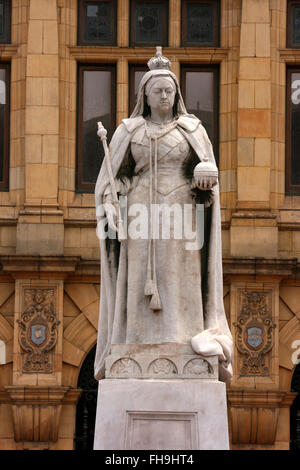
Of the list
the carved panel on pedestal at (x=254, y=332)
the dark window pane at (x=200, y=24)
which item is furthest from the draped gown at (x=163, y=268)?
the dark window pane at (x=200, y=24)

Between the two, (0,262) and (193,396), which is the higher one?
(0,262)

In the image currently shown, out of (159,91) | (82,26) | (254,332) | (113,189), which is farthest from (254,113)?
(113,189)

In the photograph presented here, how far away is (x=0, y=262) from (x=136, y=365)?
19.0 metres

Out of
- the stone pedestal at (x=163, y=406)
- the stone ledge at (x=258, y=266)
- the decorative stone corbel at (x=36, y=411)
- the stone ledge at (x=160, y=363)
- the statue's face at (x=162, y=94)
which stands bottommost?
the stone pedestal at (x=163, y=406)

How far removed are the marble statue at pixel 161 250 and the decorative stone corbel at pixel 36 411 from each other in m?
17.9

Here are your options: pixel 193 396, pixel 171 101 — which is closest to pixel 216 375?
pixel 193 396

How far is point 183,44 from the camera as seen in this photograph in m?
40.8

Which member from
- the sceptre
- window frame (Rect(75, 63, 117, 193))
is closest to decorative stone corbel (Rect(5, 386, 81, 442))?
window frame (Rect(75, 63, 117, 193))

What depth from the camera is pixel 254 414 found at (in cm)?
3953

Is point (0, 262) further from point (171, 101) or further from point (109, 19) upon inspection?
point (171, 101)

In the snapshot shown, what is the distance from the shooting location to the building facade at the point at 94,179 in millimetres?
39562

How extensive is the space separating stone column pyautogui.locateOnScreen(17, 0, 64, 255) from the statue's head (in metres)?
18.2

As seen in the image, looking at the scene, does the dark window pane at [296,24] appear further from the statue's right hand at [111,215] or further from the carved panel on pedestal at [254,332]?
the statue's right hand at [111,215]

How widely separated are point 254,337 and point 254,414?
1.38 meters
